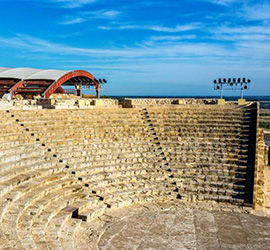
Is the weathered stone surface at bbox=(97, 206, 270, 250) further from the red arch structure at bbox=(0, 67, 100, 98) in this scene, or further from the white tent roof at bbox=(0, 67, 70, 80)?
the white tent roof at bbox=(0, 67, 70, 80)

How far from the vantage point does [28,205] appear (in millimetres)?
8578

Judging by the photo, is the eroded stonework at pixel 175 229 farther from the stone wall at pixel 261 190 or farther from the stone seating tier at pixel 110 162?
the stone wall at pixel 261 190

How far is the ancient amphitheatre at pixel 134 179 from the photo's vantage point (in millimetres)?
8680

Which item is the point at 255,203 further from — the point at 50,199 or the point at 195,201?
the point at 50,199

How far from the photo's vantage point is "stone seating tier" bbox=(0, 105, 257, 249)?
351 inches

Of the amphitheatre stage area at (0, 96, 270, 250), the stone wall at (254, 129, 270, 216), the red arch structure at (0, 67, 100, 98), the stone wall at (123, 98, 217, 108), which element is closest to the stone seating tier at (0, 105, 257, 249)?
the amphitheatre stage area at (0, 96, 270, 250)

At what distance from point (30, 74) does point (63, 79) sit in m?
3.77

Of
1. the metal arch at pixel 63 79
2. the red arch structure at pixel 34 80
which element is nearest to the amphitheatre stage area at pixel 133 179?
the metal arch at pixel 63 79

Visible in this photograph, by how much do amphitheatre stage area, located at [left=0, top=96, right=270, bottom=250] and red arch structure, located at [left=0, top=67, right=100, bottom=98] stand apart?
45.8ft

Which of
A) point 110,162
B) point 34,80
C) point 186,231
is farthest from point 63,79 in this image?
point 186,231

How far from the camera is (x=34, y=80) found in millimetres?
32094

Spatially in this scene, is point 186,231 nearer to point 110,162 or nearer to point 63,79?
point 110,162

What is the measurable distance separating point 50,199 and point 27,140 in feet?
11.8

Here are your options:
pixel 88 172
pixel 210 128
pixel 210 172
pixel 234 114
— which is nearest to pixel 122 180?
pixel 88 172
